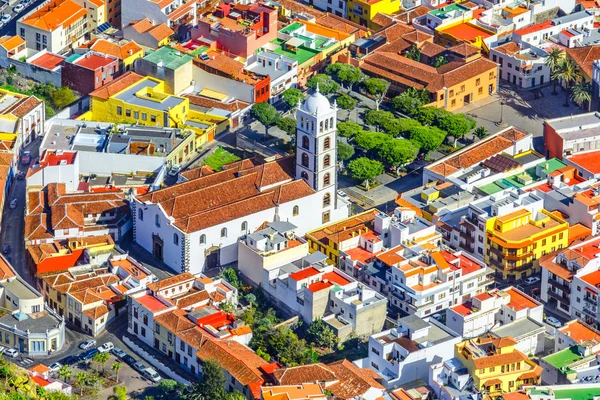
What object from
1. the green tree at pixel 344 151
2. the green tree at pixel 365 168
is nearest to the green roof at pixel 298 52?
the green tree at pixel 344 151

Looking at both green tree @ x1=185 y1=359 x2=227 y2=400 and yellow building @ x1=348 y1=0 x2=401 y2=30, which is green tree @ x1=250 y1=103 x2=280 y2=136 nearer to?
yellow building @ x1=348 y1=0 x2=401 y2=30

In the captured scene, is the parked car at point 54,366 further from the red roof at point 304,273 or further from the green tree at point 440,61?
the green tree at point 440,61

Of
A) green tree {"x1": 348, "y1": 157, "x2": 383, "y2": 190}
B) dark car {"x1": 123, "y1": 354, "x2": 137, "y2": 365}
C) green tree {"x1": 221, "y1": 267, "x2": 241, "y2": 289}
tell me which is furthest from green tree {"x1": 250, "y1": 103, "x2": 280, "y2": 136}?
dark car {"x1": 123, "y1": 354, "x2": 137, "y2": 365}

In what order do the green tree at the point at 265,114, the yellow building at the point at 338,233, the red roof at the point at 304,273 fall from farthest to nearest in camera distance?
the green tree at the point at 265,114 → the yellow building at the point at 338,233 → the red roof at the point at 304,273

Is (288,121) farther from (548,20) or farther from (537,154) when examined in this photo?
(548,20)

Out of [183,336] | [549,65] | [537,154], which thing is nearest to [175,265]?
[183,336]

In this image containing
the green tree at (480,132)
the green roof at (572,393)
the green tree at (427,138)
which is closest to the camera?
the green roof at (572,393)

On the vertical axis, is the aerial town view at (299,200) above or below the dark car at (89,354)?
above
